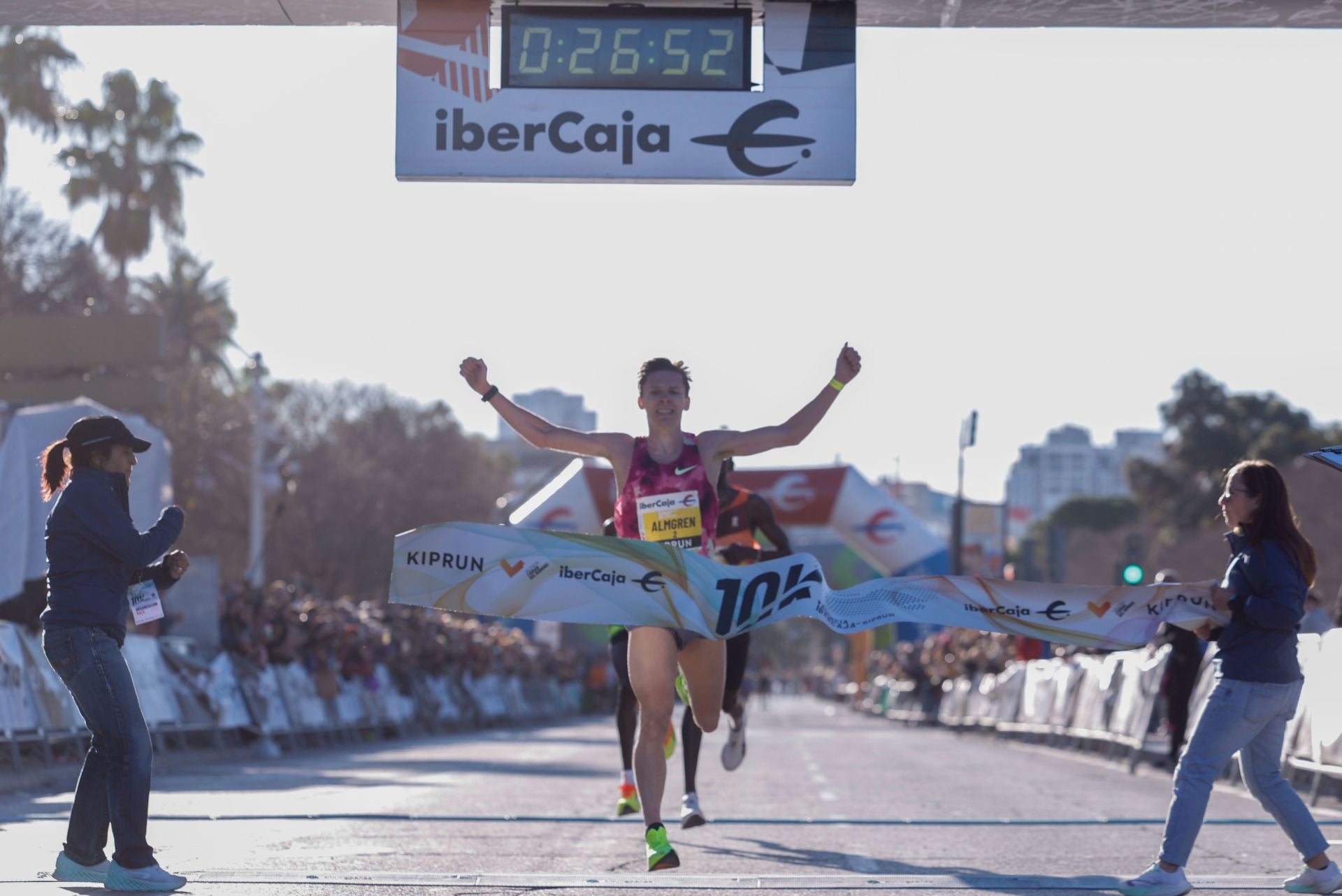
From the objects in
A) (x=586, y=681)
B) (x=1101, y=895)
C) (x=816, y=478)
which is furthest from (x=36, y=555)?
(x=586, y=681)

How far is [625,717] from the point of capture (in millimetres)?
12422

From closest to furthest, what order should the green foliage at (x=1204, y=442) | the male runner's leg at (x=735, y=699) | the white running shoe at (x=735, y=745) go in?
the male runner's leg at (x=735, y=699) → the white running shoe at (x=735, y=745) → the green foliage at (x=1204, y=442)

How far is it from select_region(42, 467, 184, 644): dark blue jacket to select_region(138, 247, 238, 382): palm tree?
46665 millimetres

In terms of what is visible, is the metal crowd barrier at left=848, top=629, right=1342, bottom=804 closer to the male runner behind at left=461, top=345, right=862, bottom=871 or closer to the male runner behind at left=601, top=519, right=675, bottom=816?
the male runner behind at left=461, top=345, right=862, bottom=871

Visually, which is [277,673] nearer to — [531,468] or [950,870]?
[950,870]

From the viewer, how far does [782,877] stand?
30.6 ft

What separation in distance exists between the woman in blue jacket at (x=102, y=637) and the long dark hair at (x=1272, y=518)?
13.7ft

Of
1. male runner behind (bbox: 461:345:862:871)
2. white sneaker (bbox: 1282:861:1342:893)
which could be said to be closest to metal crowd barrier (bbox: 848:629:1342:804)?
white sneaker (bbox: 1282:861:1342:893)

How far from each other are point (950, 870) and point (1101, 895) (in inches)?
51.2

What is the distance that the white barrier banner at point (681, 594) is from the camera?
353 inches

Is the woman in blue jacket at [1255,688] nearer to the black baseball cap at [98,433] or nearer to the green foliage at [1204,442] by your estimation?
the black baseball cap at [98,433]

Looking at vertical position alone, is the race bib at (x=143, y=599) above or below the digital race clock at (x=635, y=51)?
below

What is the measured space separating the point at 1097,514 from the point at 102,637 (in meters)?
142

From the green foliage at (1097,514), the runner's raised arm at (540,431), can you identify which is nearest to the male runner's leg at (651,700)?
the runner's raised arm at (540,431)
